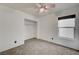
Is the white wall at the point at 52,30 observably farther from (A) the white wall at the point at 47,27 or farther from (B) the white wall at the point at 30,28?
(B) the white wall at the point at 30,28

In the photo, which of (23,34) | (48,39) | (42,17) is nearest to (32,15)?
(42,17)

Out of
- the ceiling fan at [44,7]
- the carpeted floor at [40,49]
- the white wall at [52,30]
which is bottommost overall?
the carpeted floor at [40,49]

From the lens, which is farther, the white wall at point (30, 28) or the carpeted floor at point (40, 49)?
the white wall at point (30, 28)

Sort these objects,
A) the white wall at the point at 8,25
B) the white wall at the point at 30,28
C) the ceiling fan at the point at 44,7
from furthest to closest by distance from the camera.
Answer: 1. the white wall at the point at 30,28
2. the white wall at the point at 8,25
3. the ceiling fan at the point at 44,7

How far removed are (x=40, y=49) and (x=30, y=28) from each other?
A: 2.49ft

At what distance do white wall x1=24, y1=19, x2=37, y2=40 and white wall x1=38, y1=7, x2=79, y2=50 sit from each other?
0.17 m

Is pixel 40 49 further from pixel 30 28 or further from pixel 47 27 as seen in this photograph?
pixel 30 28

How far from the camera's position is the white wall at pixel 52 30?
1.79m

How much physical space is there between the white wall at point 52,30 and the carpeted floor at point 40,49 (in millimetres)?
155

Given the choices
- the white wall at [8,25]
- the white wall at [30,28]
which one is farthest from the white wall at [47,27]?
the white wall at [8,25]

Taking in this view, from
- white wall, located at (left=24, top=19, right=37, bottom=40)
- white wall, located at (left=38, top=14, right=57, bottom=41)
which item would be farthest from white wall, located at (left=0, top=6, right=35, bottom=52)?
white wall, located at (left=38, top=14, right=57, bottom=41)

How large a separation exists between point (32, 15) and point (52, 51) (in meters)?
1.19

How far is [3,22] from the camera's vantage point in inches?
70.9

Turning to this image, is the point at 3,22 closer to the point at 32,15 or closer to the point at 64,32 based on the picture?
the point at 32,15
